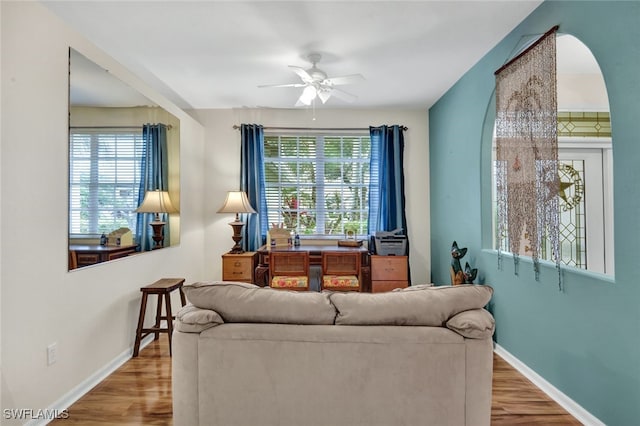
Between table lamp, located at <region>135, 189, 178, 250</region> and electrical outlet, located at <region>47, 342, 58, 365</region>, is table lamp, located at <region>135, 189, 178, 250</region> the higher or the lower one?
the higher one

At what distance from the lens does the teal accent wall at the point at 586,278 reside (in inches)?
66.4

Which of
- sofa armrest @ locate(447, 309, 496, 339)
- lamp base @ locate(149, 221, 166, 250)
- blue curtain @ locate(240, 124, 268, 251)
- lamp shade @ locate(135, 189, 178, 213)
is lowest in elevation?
sofa armrest @ locate(447, 309, 496, 339)

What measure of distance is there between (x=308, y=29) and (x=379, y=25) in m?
0.55

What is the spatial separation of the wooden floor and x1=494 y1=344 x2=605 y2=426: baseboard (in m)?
0.03

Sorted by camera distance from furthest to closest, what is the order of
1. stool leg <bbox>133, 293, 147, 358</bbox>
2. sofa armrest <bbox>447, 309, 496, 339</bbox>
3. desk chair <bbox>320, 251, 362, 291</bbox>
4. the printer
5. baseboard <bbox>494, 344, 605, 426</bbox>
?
1. the printer
2. desk chair <bbox>320, 251, 362, 291</bbox>
3. stool leg <bbox>133, 293, 147, 358</bbox>
4. baseboard <bbox>494, 344, 605, 426</bbox>
5. sofa armrest <bbox>447, 309, 496, 339</bbox>

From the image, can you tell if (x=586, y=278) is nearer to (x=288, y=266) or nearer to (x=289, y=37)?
(x=289, y=37)

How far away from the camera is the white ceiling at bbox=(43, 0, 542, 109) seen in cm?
240

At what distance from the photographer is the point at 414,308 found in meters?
1.47

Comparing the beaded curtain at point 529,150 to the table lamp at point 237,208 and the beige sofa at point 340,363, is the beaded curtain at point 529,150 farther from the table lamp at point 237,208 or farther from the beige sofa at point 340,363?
the table lamp at point 237,208

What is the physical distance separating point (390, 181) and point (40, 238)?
3.78m

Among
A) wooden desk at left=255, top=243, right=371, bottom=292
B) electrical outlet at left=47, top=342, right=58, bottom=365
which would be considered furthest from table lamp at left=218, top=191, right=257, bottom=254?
electrical outlet at left=47, top=342, right=58, bottom=365

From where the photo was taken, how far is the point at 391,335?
1.42 metres

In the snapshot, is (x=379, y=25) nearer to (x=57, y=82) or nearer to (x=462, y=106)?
(x=462, y=106)

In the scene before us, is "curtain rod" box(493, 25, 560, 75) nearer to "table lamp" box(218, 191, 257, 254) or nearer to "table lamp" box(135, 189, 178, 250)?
"table lamp" box(218, 191, 257, 254)
